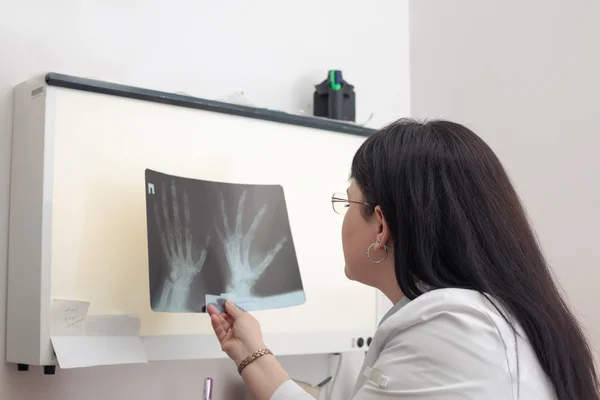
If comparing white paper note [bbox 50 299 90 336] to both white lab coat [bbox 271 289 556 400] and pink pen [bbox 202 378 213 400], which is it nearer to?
pink pen [bbox 202 378 213 400]

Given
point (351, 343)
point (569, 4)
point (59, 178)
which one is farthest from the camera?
point (569, 4)

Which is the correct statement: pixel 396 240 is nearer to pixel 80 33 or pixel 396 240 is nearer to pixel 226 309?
pixel 226 309

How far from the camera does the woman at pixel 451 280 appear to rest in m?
1.14

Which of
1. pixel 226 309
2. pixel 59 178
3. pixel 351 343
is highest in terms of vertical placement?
pixel 59 178

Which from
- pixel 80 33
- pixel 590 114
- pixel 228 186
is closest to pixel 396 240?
pixel 228 186

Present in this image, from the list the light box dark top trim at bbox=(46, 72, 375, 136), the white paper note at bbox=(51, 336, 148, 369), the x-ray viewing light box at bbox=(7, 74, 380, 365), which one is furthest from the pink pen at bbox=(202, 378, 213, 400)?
the light box dark top trim at bbox=(46, 72, 375, 136)

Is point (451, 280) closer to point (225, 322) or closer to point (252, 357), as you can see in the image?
point (252, 357)

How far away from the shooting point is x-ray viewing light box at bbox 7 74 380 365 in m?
1.63

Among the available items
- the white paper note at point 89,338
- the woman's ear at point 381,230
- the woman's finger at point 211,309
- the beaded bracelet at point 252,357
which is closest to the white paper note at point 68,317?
the white paper note at point 89,338

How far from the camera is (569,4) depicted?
232 cm

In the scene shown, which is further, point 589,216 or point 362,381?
point 589,216

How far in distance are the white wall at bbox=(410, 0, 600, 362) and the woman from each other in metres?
1.01

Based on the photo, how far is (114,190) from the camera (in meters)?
1.72

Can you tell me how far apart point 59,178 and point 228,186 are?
405 mm
